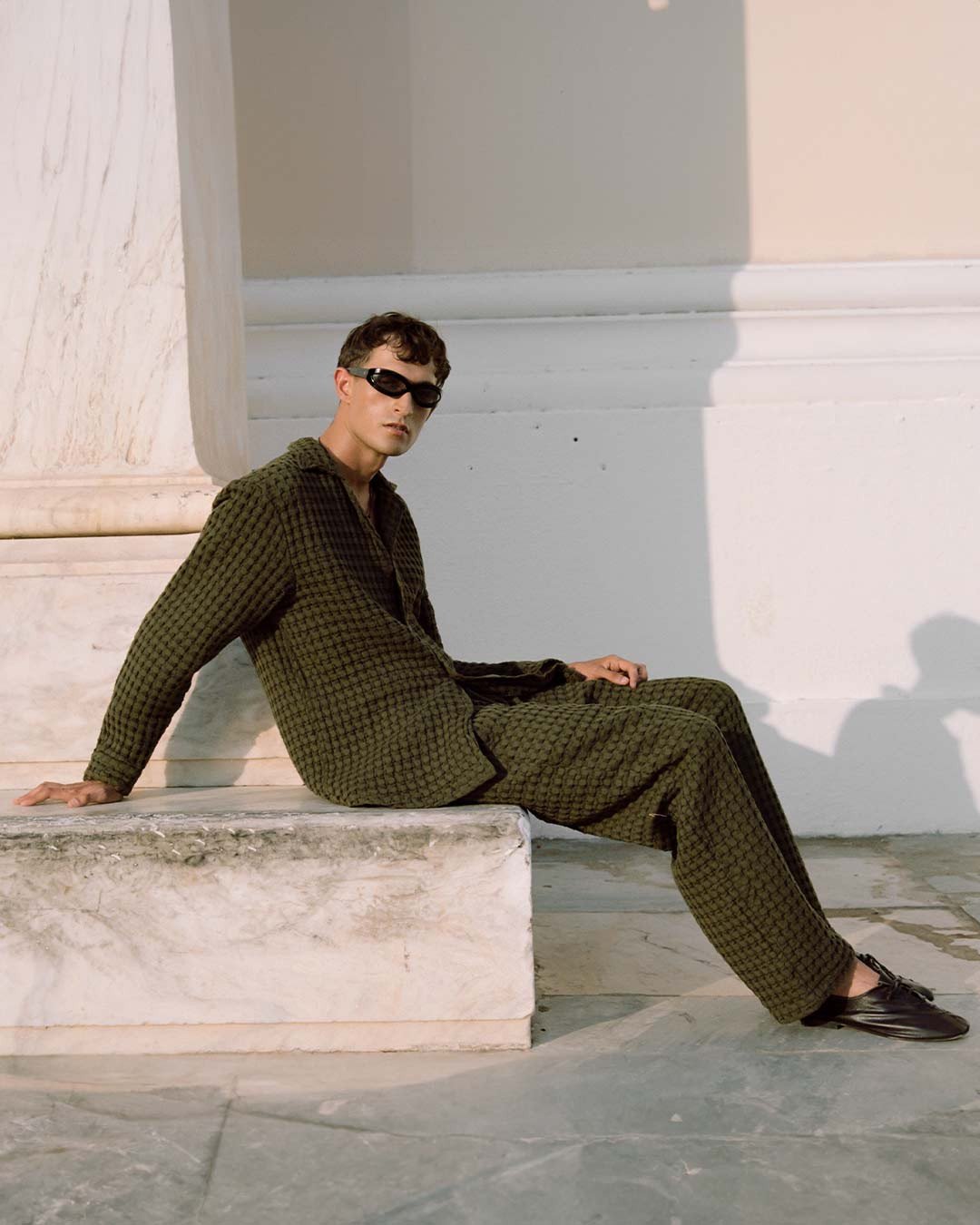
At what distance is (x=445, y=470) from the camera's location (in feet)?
14.6

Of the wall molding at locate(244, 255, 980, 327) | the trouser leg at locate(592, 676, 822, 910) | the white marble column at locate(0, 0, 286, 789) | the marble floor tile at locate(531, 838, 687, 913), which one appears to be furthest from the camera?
the wall molding at locate(244, 255, 980, 327)

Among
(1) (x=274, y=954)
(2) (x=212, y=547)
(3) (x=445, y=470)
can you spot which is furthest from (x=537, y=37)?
(1) (x=274, y=954)

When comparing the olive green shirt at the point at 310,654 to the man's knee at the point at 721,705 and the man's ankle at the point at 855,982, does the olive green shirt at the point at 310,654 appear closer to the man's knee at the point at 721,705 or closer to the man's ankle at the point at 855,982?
the man's knee at the point at 721,705

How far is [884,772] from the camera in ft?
14.1

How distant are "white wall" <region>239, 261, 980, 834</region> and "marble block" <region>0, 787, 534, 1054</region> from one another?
207cm

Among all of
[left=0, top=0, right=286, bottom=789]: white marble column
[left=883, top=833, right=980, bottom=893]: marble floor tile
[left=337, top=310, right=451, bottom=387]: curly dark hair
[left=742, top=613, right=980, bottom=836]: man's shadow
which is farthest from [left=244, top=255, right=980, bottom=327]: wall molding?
[left=337, top=310, right=451, bottom=387]: curly dark hair

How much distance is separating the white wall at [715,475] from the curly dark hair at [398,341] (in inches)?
66.5

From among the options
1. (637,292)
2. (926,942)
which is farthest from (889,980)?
(637,292)

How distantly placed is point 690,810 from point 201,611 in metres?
0.91

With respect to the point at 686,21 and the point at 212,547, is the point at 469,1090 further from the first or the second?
the point at 686,21

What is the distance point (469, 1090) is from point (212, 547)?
102cm

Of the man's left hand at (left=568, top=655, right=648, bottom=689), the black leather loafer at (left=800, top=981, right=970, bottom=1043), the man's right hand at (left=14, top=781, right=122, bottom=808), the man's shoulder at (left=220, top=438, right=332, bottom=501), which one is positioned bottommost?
the black leather loafer at (left=800, top=981, right=970, bottom=1043)

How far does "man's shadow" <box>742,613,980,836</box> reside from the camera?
429cm

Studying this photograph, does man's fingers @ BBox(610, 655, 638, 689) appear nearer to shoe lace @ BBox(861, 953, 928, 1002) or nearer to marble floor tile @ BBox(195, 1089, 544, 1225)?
shoe lace @ BBox(861, 953, 928, 1002)
